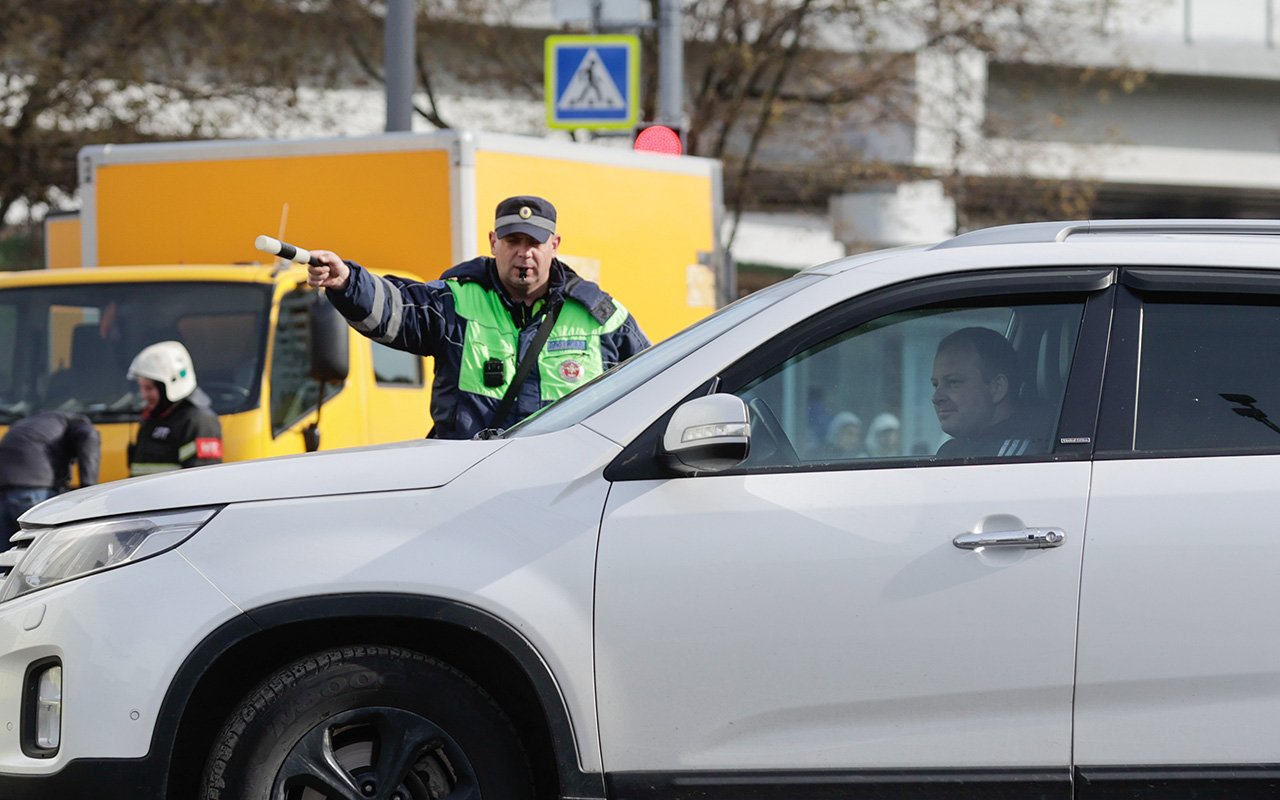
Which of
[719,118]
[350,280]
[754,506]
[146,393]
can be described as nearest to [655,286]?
[146,393]

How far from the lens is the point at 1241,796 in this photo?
11.8ft

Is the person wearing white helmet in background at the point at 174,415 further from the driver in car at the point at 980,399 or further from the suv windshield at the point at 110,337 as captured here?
the driver in car at the point at 980,399

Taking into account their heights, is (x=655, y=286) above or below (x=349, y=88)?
below

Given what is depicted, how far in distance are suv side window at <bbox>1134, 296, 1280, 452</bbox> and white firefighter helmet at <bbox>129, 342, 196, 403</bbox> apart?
4803mm

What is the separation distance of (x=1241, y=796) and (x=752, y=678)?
3.53 ft

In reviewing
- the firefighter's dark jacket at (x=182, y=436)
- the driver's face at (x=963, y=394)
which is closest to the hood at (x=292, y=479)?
the driver's face at (x=963, y=394)

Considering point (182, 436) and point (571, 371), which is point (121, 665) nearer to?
point (571, 371)

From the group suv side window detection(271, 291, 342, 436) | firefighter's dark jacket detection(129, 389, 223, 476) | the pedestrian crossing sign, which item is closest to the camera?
firefighter's dark jacket detection(129, 389, 223, 476)

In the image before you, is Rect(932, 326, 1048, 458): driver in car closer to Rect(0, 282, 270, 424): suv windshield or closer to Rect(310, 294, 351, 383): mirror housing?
Rect(310, 294, 351, 383): mirror housing

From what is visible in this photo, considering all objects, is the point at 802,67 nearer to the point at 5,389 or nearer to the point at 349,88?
the point at 349,88

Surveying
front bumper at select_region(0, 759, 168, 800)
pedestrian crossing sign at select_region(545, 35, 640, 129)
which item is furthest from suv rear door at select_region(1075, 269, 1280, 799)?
pedestrian crossing sign at select_region(545, 35, 640, 129)

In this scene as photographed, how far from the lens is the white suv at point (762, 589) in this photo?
3.59m

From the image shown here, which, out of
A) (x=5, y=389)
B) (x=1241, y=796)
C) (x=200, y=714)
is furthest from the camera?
(x=5, y=389)

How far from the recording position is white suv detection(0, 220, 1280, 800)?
359 cm
